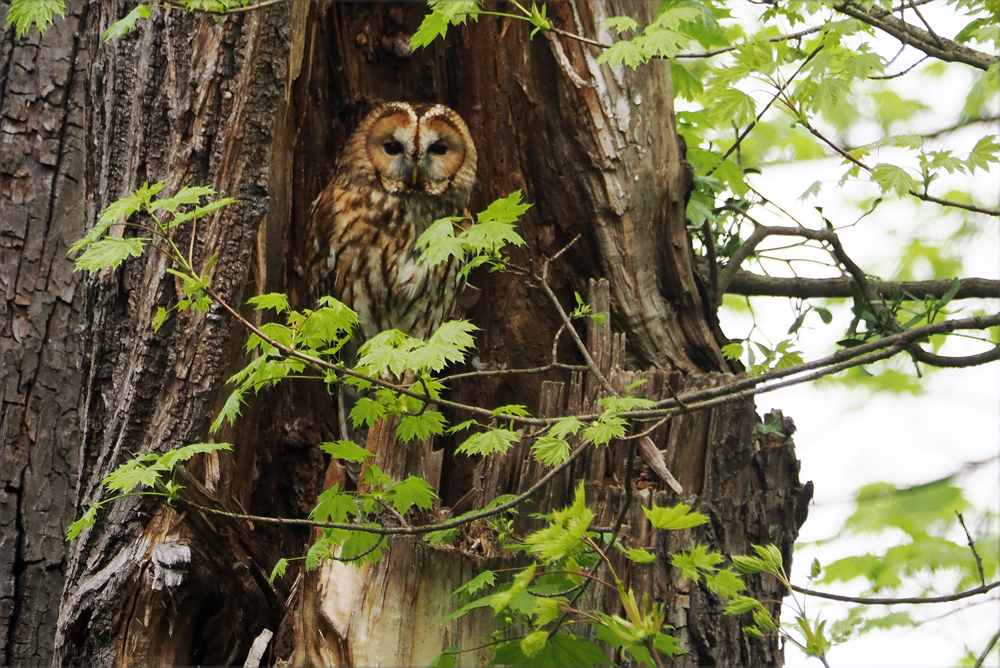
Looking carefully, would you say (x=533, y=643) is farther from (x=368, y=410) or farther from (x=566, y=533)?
(x=368, y=410)

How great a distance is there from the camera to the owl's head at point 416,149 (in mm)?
2891

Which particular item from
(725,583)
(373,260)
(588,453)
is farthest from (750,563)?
(373,260)

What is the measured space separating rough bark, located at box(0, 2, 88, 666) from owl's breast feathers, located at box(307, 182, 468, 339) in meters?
0.80

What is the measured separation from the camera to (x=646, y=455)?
2.27 meters

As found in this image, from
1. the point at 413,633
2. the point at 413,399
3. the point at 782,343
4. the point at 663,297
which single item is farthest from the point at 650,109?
the point at 413,633

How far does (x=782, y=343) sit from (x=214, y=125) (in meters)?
1.98

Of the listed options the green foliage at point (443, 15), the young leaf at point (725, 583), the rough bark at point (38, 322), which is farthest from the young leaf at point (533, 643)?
the rough bark at point (38, 322)

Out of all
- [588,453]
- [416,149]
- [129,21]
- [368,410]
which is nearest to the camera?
[368,410]

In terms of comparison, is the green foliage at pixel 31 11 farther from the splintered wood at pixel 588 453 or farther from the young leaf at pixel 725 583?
the young leaf at pixel 725 583

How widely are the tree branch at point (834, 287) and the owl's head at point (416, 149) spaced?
3.48 ft

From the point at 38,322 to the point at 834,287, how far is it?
2759 millimetres

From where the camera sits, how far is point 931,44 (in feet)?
6.81

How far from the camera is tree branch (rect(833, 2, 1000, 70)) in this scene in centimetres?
201

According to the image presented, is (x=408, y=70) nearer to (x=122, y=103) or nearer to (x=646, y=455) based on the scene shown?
(x=122, y=103)
